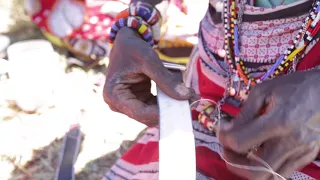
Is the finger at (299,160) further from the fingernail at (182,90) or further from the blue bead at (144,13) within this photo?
the blue bead at (144,13)

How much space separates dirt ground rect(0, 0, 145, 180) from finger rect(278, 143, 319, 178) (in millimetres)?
1125

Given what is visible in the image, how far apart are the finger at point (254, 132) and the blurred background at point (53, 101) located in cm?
113

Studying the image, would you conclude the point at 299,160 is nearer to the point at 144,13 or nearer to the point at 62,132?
the point at 144,13

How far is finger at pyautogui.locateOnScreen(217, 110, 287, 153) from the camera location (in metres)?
0.69

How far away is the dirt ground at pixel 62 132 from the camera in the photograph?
5.97 ft

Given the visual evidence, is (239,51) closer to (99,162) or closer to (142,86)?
(142,86)

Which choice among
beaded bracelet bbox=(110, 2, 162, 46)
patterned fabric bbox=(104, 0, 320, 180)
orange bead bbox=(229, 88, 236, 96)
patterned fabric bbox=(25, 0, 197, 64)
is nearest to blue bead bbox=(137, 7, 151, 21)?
beaded bracelet bbox=(110, 2, 162, 46)

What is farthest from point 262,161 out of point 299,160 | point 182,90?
point 182,90

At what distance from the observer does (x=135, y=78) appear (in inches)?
38.7

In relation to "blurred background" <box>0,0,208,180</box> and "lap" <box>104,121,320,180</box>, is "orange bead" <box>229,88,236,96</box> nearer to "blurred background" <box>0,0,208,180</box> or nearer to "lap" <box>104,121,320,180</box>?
"lap" <box>104,121,320,180</box>

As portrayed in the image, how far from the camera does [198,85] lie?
1191 millimetres

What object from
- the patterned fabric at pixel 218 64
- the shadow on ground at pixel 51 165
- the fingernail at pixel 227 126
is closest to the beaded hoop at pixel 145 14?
the patterned fabric at pixel 218 64

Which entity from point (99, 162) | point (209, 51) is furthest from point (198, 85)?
point (99, 162)

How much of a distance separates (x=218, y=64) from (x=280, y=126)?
426mm
